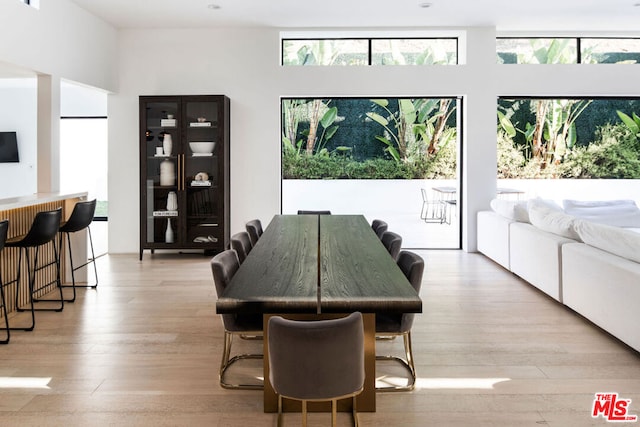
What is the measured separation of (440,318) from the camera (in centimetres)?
400

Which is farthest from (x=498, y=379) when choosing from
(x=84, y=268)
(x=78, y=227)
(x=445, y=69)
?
(x=445, y=69)

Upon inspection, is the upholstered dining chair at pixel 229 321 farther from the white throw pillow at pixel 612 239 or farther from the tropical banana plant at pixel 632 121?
the tropical banana plant at pixel 632 121

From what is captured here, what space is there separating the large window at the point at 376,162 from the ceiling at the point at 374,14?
142 centimetres

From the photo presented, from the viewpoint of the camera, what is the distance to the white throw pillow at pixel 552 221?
4.36m

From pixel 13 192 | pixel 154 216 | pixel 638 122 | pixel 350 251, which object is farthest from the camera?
pixel 13 192

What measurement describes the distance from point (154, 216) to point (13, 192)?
4514 millimetres

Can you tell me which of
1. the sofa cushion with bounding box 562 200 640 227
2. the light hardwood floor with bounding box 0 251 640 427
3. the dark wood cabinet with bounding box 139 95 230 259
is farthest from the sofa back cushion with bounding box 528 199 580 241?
the dark wood cabinet with bounding box 139 95 230 259

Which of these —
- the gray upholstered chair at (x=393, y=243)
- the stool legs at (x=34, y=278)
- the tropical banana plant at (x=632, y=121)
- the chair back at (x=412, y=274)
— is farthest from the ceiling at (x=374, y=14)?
the chair back at (x=412, y=274)

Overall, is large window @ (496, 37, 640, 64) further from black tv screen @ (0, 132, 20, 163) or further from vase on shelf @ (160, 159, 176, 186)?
black tv screen @ (0, 132, 20, 163)

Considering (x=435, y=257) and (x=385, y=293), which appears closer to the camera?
(x=385, y=293)

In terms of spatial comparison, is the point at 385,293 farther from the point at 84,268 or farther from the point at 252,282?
the point at 84,268

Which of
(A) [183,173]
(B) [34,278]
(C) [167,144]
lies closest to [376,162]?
(A) [183,173]

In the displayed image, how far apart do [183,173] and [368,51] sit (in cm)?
296

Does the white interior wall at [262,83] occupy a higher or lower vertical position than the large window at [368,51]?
lower
